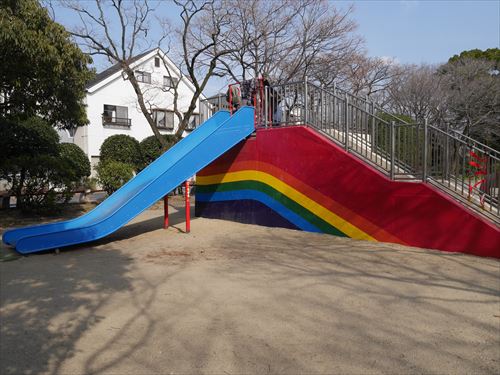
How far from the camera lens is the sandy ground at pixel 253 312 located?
3.16 meters

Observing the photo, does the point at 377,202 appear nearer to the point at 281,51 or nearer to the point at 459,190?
the point at 459,190

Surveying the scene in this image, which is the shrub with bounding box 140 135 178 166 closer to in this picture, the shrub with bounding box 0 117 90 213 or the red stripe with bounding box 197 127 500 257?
the shrub with bounding box 0 117 90 213

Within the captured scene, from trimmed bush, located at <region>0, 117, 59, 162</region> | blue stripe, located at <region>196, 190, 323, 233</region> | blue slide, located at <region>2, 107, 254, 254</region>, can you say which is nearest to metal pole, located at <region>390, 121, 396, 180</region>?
blue stripe, located at <region>196, 190, 323, 233</region>

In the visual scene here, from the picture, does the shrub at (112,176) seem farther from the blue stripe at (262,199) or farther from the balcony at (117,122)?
the balcony at (117,122)

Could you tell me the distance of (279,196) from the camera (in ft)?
31.3

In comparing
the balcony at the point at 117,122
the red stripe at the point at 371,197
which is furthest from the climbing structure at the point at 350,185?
the balcony at the point at 117,122

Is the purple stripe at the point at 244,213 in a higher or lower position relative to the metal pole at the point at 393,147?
lower

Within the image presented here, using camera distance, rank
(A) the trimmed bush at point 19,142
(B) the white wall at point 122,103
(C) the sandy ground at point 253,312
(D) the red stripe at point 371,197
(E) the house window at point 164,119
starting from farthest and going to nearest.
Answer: (E) the house window at point 164,119
(B) the white wall at point 122,103
(A) the trimmed bush at point 19,142
(D) the red stripe at point 371,197
(C) the sandy ground at point 253,312

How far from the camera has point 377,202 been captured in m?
7.53

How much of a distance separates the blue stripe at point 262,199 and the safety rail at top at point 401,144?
1.79 m


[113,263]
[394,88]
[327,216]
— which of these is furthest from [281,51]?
[113,263]

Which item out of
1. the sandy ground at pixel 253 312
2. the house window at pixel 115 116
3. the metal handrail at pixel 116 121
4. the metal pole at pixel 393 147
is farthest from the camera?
the house window at pixel 115 116

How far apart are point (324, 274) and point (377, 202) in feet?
8.17

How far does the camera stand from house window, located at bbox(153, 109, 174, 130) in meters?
33.4
